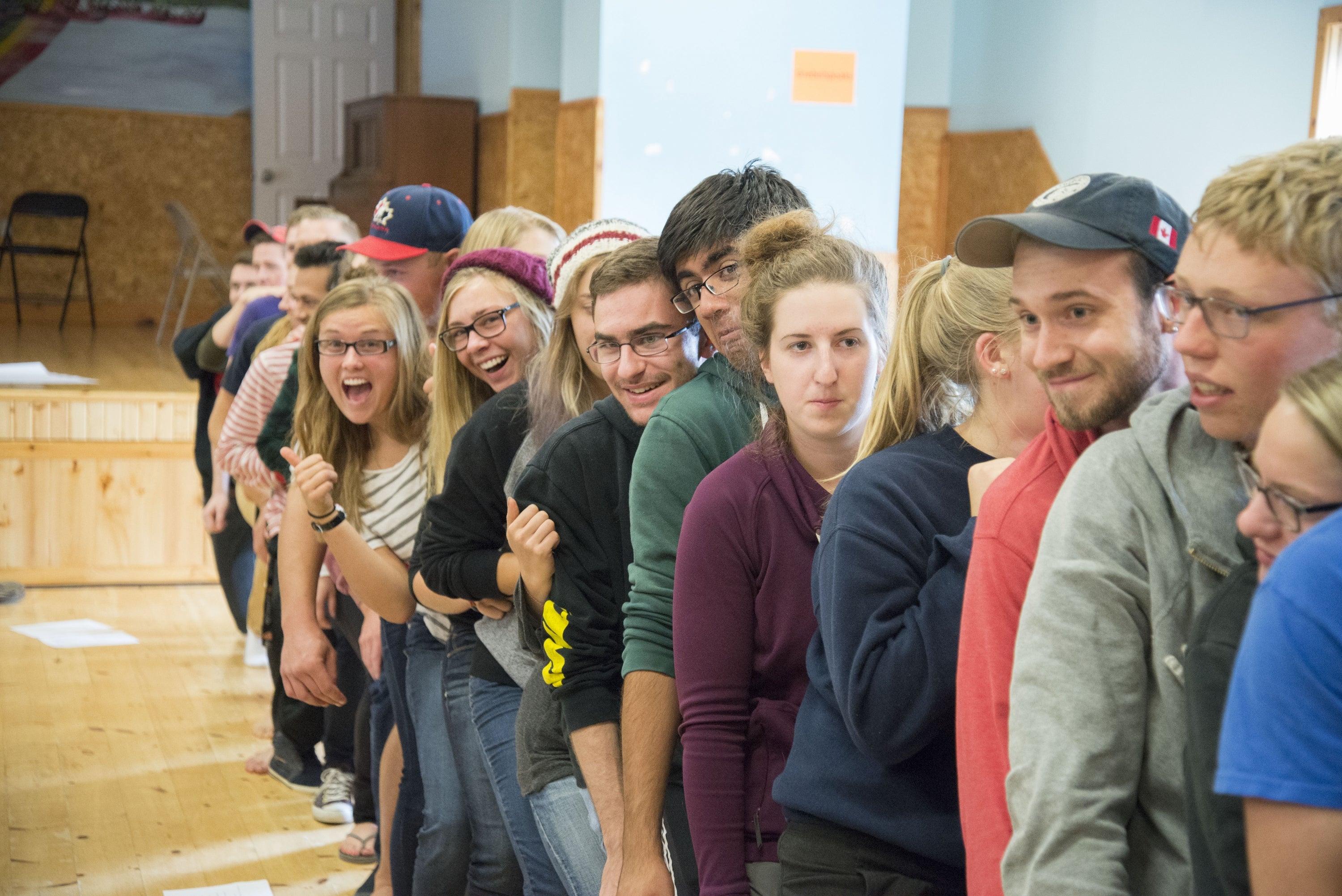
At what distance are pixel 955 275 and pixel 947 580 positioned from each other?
333mm

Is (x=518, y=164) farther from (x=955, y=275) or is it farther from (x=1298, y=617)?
(x=1298, y=617)

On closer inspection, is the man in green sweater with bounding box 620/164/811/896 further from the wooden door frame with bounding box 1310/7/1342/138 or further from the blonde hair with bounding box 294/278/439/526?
the wooden door frame with bounding box 1310/7/1342/138

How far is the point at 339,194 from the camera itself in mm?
8422

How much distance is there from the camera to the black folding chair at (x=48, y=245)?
9.79 metres

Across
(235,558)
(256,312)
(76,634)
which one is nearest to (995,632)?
(256,312)

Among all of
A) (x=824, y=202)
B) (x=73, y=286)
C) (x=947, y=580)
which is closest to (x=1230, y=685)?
(x=947, y=580)

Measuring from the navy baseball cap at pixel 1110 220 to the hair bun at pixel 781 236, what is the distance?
437mm

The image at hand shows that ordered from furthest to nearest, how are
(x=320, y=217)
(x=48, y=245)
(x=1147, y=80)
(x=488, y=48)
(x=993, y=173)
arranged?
(x=48, y=245), (x=488, y=48), (x=993, y=173), (x=1147, y=80), (x=320, y=217)

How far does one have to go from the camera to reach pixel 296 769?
3.34 m

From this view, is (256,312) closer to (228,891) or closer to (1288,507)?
(228,891)

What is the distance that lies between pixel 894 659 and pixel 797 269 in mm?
496

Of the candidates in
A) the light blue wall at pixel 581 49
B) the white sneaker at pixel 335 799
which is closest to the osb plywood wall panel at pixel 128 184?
the light blue wall at pixel 581 49

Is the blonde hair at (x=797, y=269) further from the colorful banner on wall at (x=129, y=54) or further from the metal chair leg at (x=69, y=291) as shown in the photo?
the colorful banner on wall at (x=129, y=54)

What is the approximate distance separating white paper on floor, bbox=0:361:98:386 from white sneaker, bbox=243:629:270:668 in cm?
182
